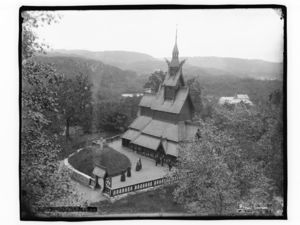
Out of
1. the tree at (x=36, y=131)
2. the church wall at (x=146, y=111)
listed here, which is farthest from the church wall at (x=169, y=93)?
the tree at (x=36, y=131)

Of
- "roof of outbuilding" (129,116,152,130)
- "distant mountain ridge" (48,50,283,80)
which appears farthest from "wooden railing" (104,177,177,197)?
"distant mountain ridge" (48,50,283,80)

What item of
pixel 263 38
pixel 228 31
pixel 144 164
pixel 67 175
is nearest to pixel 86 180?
pixel 67 175

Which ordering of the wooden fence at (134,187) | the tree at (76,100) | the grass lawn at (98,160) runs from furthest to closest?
the tree at (76,100)
the grass lawn at (98,160)
the wooden fence at (134,187)

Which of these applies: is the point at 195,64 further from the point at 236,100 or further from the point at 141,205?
the point at 141,205

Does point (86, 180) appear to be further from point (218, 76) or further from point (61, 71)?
point (218, 76)

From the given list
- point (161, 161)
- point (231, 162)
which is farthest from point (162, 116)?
point (231, 162)

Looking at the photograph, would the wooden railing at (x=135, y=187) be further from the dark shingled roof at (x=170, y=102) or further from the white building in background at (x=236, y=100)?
the white building in background at (x=236, y=100)

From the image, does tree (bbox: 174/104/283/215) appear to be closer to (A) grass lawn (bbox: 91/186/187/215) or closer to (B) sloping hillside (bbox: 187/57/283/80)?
(A) grass lawn (bbox: 91/186/187/215)

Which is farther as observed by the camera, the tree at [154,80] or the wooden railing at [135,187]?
the tree at [154,80]
